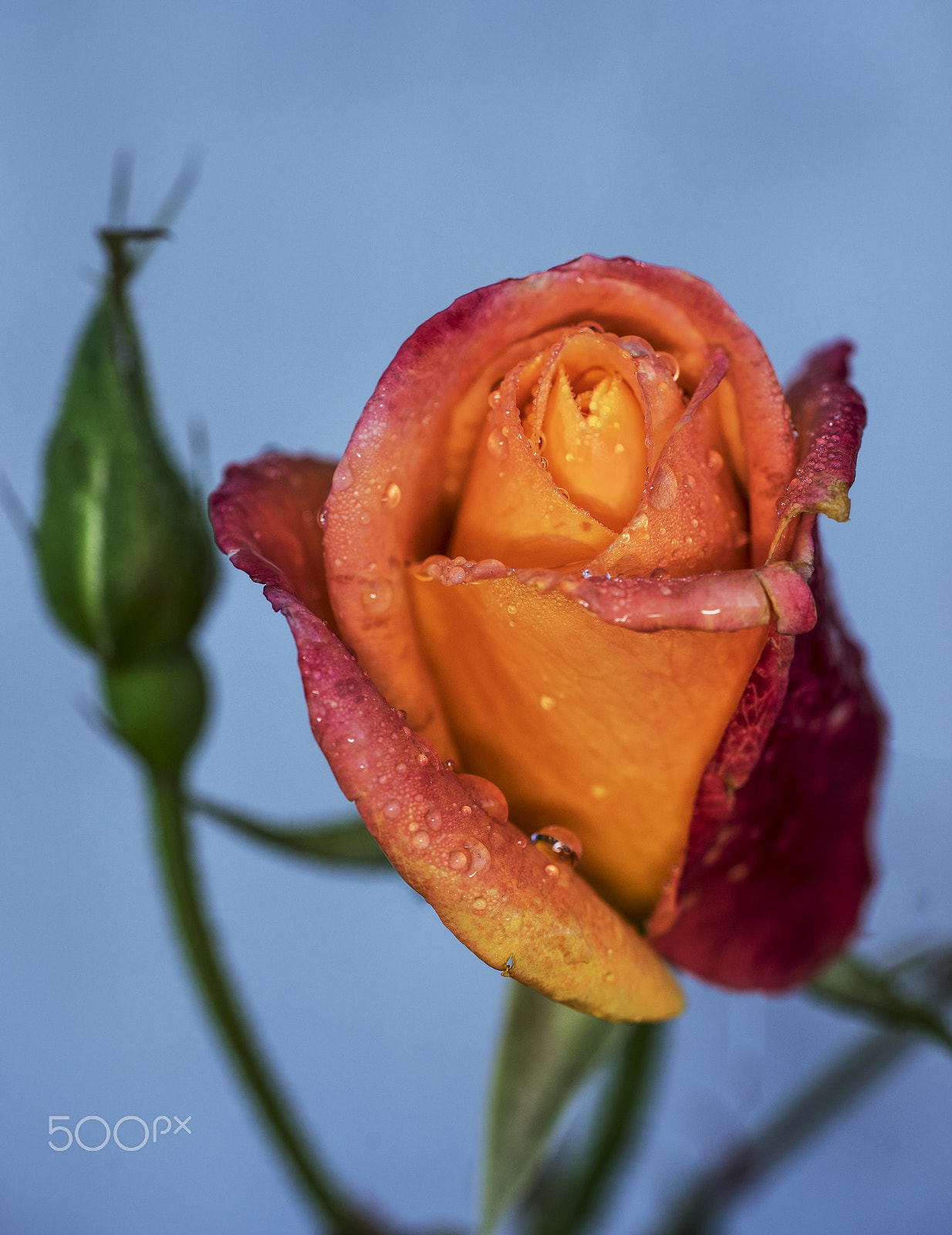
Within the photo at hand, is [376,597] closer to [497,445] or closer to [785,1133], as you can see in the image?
[497,445]

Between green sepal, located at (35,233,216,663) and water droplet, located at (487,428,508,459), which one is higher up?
water droplet, located at (487,428,508,459)

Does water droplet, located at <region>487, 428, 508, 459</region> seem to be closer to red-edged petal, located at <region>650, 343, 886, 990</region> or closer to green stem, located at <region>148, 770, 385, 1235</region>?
red-edged petal, located at <region>650, 343, 886, 990</region>

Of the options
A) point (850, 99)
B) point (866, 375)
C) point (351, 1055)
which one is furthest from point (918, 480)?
point (351, 1055)

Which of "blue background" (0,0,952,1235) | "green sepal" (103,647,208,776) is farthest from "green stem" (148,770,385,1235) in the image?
"blue background" (0,0,952,1235)

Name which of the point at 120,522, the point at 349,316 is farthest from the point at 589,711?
the point at 349,316

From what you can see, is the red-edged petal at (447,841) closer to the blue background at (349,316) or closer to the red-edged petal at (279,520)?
the red-edged petal at (279,520)

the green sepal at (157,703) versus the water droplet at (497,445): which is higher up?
the water droplet at (497,445)

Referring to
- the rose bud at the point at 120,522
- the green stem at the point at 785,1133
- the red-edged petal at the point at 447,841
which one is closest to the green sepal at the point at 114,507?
the rose bud at the point at 120,522
